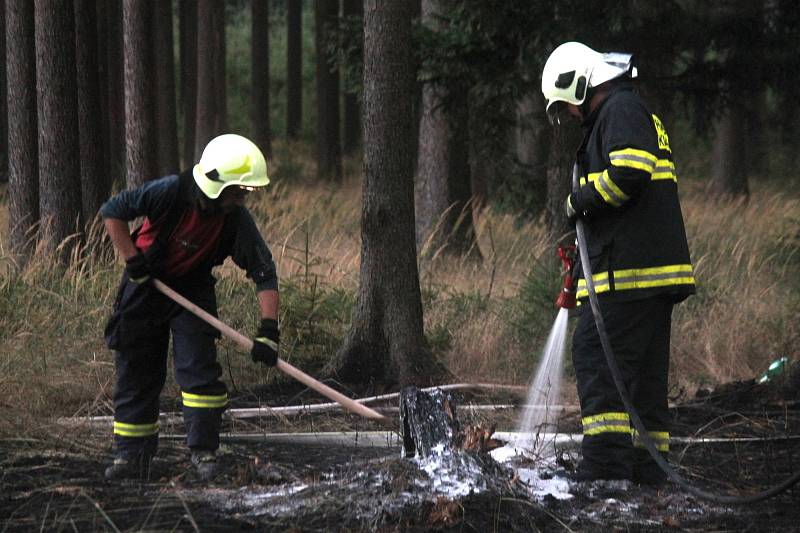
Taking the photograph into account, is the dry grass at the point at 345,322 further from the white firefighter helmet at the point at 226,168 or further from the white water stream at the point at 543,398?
the white firefighter helmet at the point at 226,168

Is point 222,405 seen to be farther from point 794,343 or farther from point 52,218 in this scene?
point 52,218

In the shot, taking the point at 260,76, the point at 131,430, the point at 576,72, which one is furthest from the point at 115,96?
the point at 576,72

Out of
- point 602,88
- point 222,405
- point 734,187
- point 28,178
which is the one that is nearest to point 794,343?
point 602,88

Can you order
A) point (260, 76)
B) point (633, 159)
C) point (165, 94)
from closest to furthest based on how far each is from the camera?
1. point (633, 159)
2. point (165, 94)
3. point (260, 76)

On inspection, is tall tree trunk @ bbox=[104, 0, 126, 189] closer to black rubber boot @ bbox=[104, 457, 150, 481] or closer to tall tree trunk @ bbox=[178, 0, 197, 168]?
tall tree trunk @ bbox=[178, 0, 197, 168]

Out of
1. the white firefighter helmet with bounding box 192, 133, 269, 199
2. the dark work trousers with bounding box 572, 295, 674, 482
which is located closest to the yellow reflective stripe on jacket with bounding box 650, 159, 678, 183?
the dark work trousers with bounding box 572, 295, 674, 482

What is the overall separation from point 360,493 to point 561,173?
18.5 ft

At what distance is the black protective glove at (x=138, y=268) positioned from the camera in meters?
5.33

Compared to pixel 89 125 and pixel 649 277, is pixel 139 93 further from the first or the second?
pixel 649 277

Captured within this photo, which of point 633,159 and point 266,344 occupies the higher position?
point 633,159

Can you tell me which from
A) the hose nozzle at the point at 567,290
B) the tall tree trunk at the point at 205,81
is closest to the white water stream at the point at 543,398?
the hose nozzle at the point at 567,290

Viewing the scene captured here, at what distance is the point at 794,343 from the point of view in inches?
348

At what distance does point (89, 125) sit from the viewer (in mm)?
11758

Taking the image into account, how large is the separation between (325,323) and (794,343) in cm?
345
